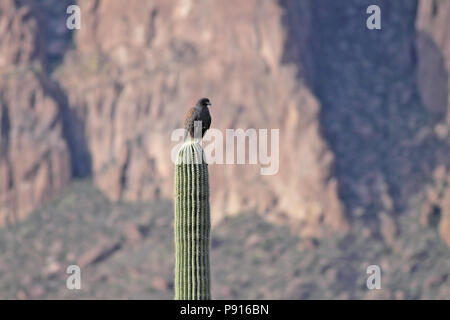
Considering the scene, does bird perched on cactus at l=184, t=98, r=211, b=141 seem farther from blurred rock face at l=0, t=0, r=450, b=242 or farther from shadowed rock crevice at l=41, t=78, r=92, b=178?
shadowed rock crevice at l=41, t=78, r=92, b=178

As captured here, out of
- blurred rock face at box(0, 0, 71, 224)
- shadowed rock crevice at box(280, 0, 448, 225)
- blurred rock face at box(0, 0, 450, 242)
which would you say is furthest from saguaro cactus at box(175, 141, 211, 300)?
blurred rock face at box(0, 0, 71, 224)

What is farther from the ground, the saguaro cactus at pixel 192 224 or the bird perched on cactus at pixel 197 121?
the bird perched on cactus at pixel 197 121

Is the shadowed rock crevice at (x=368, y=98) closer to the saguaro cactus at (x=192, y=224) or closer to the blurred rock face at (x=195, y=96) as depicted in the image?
the blurred rock face at (x=195, y=96)

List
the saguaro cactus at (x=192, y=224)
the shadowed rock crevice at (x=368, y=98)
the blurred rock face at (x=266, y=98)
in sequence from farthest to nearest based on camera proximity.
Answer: the shadowed rock crevice at (x=368, y=98) → the blurred rock face at (x=266, y=98) → the saguaro cactus at (x=192, y=224)

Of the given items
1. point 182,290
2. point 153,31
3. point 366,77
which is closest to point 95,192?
point 153,31

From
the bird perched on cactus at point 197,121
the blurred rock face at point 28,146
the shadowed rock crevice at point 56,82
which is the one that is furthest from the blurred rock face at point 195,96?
the bird perched on cactus at point 197,121

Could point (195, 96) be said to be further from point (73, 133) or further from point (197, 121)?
point (197, 121)
